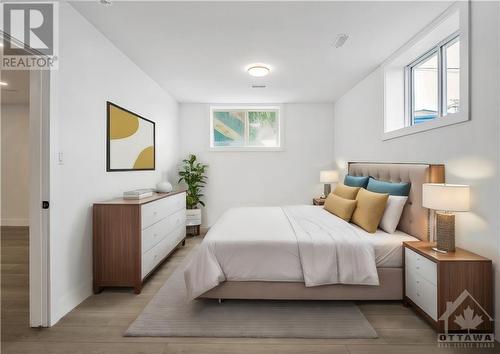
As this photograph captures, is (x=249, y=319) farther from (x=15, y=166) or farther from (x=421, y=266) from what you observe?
(x=15, y=166)

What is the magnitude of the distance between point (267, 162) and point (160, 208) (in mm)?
2823

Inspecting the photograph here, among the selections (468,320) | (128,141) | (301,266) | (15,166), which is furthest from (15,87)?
(468,320)

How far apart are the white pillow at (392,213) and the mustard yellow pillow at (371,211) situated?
0.07m

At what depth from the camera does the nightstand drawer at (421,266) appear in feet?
6.36

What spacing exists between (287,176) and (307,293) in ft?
11.0

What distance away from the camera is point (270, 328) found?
6.68ft

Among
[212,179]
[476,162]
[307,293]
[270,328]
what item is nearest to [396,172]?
[476,162]

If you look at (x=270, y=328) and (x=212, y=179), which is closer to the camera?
(x=270, y=328)

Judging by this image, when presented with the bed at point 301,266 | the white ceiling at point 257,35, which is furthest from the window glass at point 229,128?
the bed at point 301,266

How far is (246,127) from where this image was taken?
565 centimetres

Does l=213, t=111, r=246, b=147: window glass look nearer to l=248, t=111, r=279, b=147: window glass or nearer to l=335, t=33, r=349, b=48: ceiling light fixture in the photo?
l=248, t=111, r=279, b=147: window glass

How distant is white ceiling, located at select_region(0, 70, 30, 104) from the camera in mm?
3727

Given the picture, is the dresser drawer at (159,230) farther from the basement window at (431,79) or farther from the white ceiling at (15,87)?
the basement window at (431,79)

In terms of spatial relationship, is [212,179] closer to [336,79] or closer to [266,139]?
[266,139]
